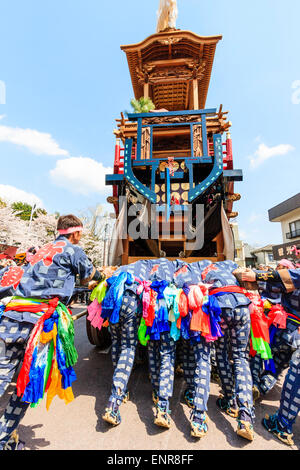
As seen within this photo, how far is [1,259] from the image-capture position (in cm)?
369

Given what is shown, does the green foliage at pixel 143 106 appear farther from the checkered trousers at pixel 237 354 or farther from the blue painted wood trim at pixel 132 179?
the checkered trousers at pixel 237 354

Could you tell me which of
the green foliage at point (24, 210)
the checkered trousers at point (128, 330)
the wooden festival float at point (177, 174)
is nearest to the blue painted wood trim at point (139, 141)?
the wooden festival float at point (177, 174)

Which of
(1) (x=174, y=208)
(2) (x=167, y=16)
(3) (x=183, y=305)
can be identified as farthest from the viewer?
(2) (x=167, y=16)

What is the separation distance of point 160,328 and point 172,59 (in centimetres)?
856

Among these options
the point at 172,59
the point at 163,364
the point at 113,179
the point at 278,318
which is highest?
the point at 172,59

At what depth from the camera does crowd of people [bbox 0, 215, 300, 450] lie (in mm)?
1709

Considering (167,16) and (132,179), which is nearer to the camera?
(132,179)

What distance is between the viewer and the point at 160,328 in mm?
2219

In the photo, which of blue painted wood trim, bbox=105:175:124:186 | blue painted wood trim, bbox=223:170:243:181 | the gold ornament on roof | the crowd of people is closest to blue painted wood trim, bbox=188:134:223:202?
blue painted wood trim, bbox=223:170:243:181

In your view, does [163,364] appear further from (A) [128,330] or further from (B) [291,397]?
(B) [291,397]

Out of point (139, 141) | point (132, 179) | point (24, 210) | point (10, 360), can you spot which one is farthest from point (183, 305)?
point (24, 210)

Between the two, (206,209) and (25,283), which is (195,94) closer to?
(206,209)

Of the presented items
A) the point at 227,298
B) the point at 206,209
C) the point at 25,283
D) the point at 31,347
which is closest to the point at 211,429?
the point at 227,298

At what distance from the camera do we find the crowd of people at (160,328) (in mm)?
1709
